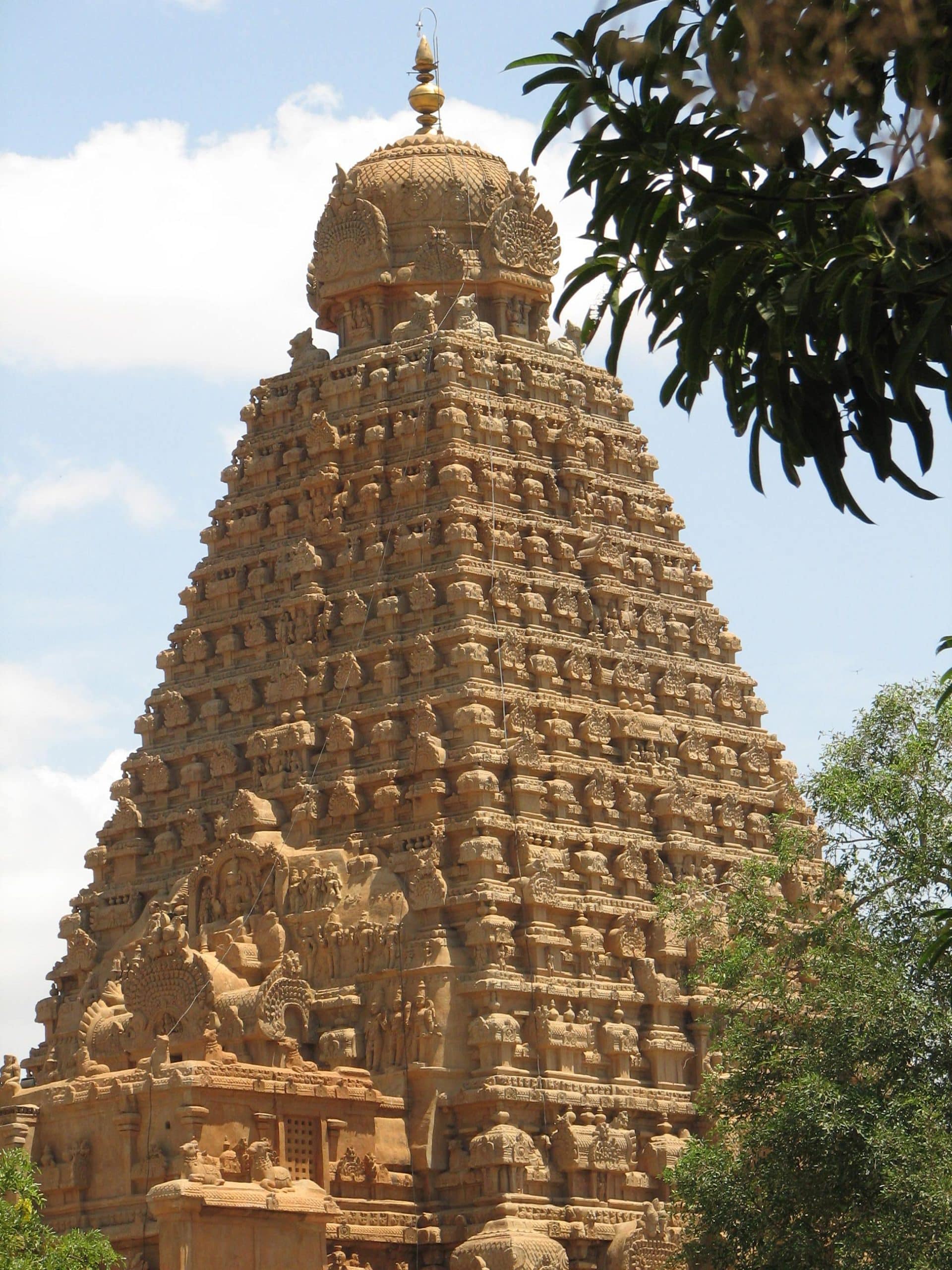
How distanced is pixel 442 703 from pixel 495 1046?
6.67 m

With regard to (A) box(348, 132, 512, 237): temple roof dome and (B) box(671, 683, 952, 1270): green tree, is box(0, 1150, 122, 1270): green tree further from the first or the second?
(A) box(348, 132, 512, 237): temple roof dome

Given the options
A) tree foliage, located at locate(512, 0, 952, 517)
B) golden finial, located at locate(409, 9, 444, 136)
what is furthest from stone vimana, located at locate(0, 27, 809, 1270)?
tree foliage, located at locate(512, 0, 952, 517)

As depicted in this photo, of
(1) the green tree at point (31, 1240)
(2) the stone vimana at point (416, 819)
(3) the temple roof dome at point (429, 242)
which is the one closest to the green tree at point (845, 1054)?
(2) the stone vimana at point (416, 819)

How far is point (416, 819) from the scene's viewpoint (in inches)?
1708

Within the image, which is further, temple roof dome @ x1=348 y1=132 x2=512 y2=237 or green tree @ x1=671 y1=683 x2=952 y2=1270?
temple roof dome @ x1=348 y1=132 x2=512 y2=237

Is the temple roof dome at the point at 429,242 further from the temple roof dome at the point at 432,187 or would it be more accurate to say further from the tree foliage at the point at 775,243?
the tree foliage at the point at 775,243

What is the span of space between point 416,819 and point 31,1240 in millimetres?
11105

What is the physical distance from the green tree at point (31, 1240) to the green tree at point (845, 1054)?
870cm

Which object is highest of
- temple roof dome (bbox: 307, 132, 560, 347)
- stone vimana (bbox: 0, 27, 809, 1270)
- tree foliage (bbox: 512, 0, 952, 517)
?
temple roof dome (bbox: 307, 132, 560, 347)

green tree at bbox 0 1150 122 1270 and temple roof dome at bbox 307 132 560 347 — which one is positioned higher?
temple roof dome at bbox 307 132 560 347

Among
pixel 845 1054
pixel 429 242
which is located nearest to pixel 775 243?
pixel 845 1054

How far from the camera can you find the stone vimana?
3953 cm

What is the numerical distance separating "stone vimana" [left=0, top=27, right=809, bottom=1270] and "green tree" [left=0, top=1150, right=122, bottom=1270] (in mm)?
1349

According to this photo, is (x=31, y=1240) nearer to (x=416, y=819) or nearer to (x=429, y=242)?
(x=416, y=819)
